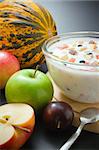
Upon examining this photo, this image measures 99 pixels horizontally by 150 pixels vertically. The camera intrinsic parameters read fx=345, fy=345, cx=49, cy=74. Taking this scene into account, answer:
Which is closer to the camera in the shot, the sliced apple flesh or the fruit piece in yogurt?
the sliced apple flesh

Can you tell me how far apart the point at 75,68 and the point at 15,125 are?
6.4 inches

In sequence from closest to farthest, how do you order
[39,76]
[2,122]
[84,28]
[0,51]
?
[2,122] → [39,76] → [0,51] → [84,28]

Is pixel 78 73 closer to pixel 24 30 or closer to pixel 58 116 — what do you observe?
pixel 58 116

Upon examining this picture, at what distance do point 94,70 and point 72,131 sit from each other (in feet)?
0.40

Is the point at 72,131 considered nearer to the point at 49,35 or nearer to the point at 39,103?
the point at 39,103

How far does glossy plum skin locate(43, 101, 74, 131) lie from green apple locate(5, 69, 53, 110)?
0.03 meters

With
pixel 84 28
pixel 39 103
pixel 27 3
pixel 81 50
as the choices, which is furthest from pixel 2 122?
pixel 84 28

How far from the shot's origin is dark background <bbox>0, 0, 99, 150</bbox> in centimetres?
62

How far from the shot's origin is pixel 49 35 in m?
0.85

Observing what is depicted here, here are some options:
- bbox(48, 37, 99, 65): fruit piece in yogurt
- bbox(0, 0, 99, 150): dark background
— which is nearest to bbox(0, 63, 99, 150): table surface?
bbox(0, 0, 99, 150): dark background

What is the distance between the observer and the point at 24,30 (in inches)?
32.3

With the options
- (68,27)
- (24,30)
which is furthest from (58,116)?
(68,27)

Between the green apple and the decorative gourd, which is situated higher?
the decorative gourd

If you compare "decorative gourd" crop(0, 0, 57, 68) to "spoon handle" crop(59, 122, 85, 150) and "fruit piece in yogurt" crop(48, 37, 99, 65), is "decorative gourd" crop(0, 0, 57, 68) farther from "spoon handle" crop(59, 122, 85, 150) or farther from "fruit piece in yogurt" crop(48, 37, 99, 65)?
"spoon handle" crop(59, 122, 85, 150)
